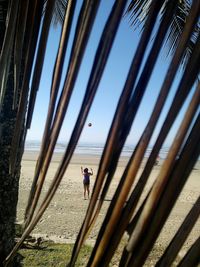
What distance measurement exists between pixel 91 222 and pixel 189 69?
0.24m

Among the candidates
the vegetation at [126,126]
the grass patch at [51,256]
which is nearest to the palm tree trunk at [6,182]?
the grass patch at [51,256]

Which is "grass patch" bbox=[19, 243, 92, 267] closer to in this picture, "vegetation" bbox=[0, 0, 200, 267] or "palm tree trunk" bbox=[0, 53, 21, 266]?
"palm tree trunk" bbox=[0, 53, 21, 266]

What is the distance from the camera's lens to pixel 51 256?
18.0 ft

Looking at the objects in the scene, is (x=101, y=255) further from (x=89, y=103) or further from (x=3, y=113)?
(x=3, y=113)

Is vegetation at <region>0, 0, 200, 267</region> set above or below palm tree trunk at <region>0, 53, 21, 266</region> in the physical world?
above

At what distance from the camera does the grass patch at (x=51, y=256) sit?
203 inches

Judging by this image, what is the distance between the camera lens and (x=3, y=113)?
115 inches

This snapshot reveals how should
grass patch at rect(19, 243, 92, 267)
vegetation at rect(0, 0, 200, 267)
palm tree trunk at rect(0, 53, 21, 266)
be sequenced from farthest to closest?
grass patch at rect(19, 243, 92, 267) → palm tree trunk at rect(0, 53, 21, 266) → vegetation at rect(0, 0, 200, 267)

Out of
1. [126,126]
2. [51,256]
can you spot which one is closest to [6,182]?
[126,126]

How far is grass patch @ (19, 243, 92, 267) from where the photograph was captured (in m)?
5.16

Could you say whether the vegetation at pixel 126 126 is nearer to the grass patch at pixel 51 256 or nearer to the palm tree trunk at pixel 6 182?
the palm tree trunk at pixel 6 182

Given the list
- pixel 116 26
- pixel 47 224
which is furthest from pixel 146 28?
pixel 47 224

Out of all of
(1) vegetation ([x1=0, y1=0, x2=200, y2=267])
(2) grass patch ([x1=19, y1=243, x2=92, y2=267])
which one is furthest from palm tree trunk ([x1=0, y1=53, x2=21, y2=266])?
(1) vegetation ([x1=0, y1=0, x2=200, y2=267])

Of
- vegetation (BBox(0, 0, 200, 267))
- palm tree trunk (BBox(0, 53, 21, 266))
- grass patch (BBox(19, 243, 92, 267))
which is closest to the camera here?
vegetation (BBox(0, 0, 200, 267))
